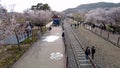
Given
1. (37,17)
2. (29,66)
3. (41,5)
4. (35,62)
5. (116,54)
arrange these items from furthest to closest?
(41,5)
(37,17)
(116,54)
(35,62)
(29,66)

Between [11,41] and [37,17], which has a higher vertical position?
[37,17]

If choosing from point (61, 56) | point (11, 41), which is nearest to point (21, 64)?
point (61, 56)

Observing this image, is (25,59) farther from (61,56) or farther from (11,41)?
(11,41)

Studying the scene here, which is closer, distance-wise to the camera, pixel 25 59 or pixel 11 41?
pixel 25 59

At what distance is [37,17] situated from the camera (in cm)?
4669

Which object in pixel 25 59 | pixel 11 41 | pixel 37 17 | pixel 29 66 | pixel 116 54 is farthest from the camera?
pixel 37 17

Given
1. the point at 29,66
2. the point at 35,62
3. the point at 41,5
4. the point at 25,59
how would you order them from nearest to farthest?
1. the point at 29,66
2. the point at 35,62
3. the point at 25,59
4. the point at 41,5

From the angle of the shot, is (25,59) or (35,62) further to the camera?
(25,59)

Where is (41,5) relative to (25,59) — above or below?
above

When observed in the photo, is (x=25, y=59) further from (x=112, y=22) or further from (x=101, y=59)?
(x=112, y=22)

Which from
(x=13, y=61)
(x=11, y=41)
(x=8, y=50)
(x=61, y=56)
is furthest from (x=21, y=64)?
(x=11, y=41)

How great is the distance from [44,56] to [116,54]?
9.88 metres

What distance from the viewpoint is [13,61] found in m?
17.6

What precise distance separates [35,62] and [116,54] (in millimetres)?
11318
